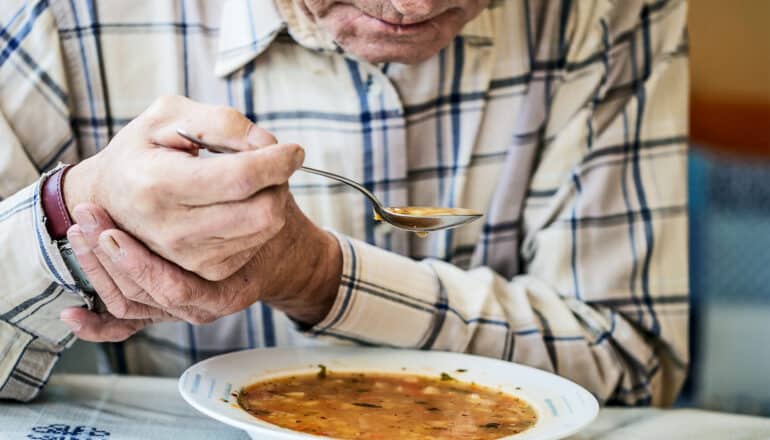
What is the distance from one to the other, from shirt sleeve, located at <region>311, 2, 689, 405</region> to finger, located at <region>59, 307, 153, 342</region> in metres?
0.52

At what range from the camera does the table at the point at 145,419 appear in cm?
122

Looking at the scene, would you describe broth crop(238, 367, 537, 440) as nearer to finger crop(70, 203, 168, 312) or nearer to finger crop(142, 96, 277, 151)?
finger crop(70, 203, 168, 312)

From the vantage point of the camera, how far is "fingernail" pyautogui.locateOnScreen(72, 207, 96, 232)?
109cm

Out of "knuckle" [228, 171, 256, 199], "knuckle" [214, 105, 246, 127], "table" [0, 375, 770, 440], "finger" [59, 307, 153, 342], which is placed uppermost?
"knuckle" [214, 105, 246, 127]

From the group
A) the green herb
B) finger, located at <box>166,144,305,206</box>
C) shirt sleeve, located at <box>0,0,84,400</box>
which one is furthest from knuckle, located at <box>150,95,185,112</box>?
the green herb

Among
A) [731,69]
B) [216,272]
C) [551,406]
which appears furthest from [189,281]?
[731,69]

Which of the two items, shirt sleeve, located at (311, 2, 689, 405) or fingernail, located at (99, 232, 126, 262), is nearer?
fingernail, located at (99, 232, 126, 262)

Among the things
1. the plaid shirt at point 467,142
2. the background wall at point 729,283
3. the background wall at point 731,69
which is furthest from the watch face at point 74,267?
the background wall at point 731,69

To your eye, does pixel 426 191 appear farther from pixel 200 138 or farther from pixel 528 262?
pixel 200 138

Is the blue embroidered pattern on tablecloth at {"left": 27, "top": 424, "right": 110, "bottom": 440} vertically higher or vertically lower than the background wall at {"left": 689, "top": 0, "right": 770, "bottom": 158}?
lower

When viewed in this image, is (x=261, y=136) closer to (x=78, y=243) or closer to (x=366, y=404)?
(x=78, y=243)

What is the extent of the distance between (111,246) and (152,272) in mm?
59

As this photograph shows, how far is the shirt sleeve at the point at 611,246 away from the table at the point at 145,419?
19cm

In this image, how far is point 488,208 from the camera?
1799 mm
